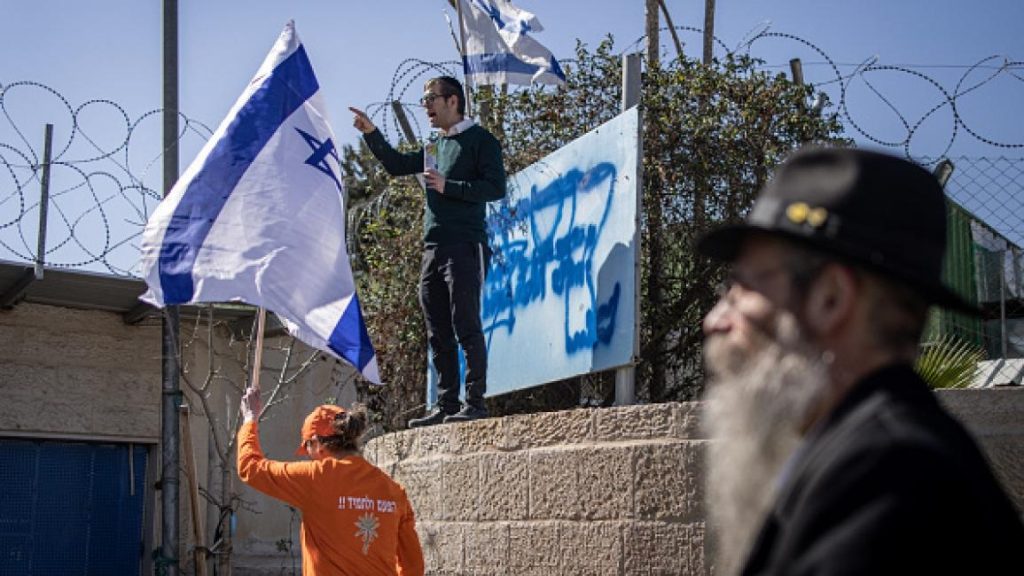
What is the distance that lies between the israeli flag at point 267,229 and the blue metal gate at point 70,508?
5.20 m

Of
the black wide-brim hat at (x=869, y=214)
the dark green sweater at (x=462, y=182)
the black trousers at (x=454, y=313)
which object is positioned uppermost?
the dark green sweater at (x=462, y=182)

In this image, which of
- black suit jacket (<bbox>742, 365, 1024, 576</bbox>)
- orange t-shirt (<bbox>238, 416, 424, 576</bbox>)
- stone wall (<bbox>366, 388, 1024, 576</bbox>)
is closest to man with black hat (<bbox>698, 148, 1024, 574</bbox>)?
black suit jacket (<bbox>742, 365, 1024, 576</bbox>)

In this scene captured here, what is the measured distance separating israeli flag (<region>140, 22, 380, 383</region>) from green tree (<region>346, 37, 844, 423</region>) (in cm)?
166

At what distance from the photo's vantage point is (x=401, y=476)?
6.95 metres

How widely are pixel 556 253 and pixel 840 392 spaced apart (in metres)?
5.48

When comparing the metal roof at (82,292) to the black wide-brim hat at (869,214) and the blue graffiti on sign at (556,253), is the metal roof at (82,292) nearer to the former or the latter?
the blue graffiti on sign at (556,253)

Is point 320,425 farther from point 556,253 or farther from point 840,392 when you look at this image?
point 840,392

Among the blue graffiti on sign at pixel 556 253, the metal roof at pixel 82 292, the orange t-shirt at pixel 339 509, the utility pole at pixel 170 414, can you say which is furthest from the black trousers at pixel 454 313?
the metal roof at pixel 82 292

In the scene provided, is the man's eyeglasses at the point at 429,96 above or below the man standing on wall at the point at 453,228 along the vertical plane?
above

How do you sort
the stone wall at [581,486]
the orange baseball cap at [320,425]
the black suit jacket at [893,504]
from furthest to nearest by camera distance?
1. the orange baseball cap at [320,425]
2. the stone wall at [581,486]
3. the black suit jacket at [893,504]

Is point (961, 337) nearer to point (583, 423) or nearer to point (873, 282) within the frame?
point (583, 423)

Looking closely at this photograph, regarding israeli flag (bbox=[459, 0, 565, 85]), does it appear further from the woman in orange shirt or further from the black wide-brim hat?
the black wide-brim hat

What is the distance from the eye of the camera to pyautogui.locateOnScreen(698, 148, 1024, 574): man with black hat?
1428mm

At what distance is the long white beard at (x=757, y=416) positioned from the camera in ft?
5.54
